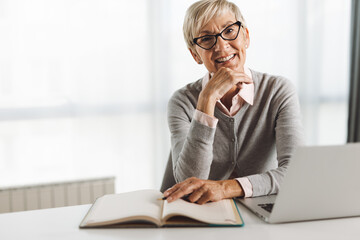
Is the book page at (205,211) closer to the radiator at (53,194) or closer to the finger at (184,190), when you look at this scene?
the finger at (184,190)

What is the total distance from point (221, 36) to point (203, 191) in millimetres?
624

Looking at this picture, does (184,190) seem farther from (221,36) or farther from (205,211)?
(221,36)

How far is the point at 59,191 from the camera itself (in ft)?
6.93

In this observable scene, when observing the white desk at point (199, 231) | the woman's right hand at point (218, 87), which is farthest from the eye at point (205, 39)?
the white desk at point (199, 231)

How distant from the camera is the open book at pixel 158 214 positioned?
2.77ft

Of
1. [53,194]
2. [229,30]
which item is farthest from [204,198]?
[53,194]

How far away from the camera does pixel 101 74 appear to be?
2287mm

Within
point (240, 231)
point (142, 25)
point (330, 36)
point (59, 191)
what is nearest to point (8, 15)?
point (142, 25)

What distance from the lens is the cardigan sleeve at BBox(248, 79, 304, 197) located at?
42.4 inches

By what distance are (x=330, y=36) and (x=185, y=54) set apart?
104cm

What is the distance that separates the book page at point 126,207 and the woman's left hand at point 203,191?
0.04 m

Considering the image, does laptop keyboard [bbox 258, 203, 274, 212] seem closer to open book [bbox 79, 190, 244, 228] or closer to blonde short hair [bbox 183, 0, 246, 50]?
open book [bbox 79, 190, 244, 228]

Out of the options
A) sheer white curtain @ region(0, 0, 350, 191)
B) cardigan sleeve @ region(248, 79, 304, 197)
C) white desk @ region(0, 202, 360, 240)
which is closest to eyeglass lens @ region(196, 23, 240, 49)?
cardigan sleeve @ region(248, 79, 304, 197)

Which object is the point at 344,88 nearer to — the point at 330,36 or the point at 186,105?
the point at 330,36
